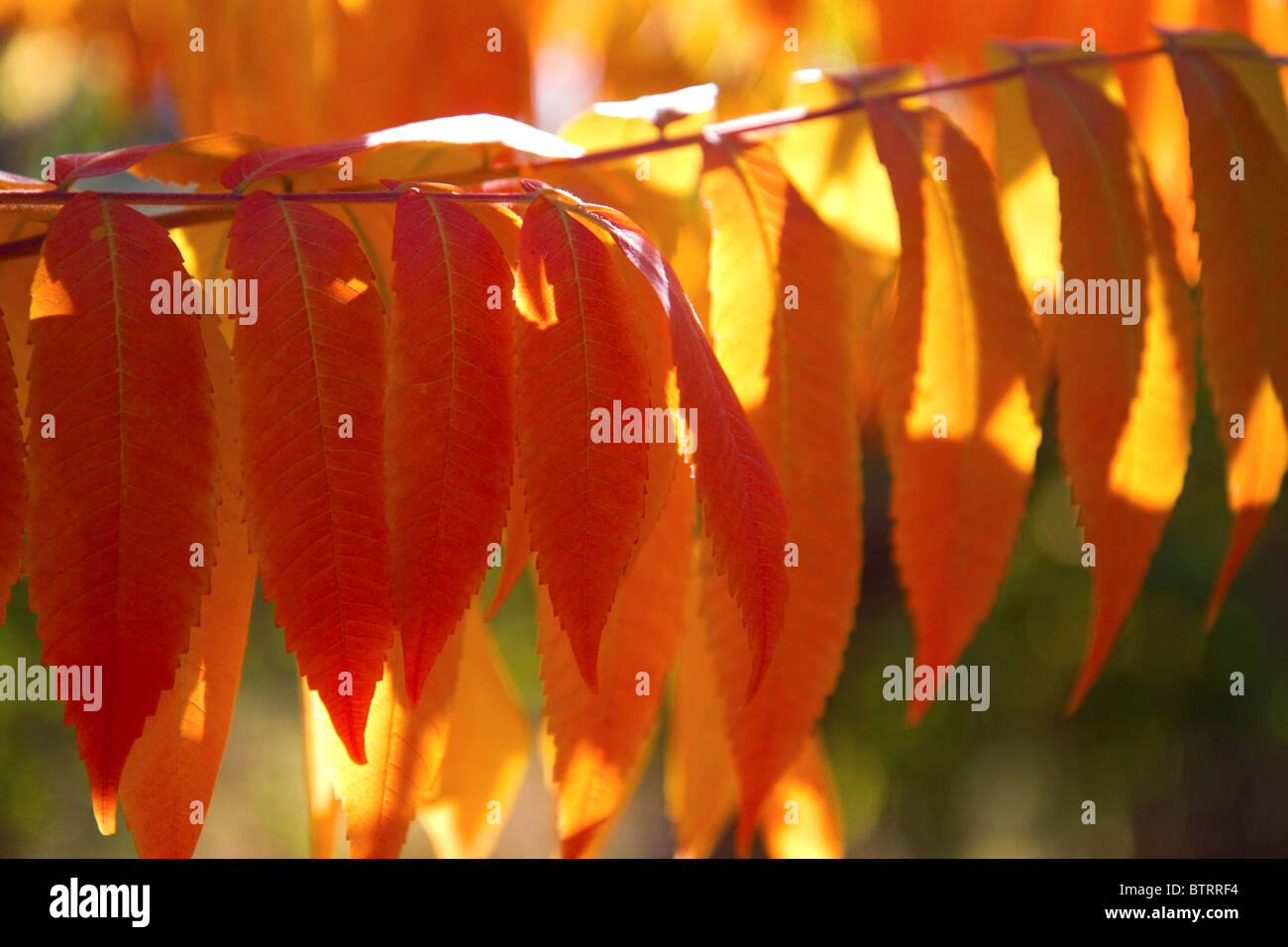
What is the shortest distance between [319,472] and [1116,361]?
0.65m

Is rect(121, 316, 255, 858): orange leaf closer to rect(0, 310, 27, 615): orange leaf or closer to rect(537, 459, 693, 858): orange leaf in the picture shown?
rect(0, 310, 27, 615): orange leaf

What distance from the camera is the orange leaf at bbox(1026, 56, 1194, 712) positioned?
32.0 inches

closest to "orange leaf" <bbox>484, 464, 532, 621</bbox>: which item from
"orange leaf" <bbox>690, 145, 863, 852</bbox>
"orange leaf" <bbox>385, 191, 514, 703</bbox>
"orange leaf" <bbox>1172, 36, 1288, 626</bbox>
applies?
"orange leaf" <bbox>385, 191, 514, 703</bbox>

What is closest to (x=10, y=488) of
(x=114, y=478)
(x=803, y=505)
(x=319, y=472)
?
(x=114, y=478)

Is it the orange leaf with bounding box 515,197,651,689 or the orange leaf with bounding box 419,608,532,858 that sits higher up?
the orange leaf with bounding box 515,197,651,689

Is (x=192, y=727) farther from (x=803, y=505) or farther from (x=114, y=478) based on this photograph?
(x=803, y=505)

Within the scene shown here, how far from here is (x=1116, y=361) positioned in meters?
0.82

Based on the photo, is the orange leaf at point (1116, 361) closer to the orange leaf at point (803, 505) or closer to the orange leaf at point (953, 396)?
the orange leaf at point (953, 396)

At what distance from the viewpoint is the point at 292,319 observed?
1.96ft

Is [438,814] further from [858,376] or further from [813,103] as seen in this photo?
[813,103]

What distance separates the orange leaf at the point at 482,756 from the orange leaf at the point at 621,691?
1.33ft

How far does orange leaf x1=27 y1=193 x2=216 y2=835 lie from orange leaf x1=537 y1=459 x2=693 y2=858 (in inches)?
12.2

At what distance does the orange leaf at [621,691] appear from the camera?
81cm
